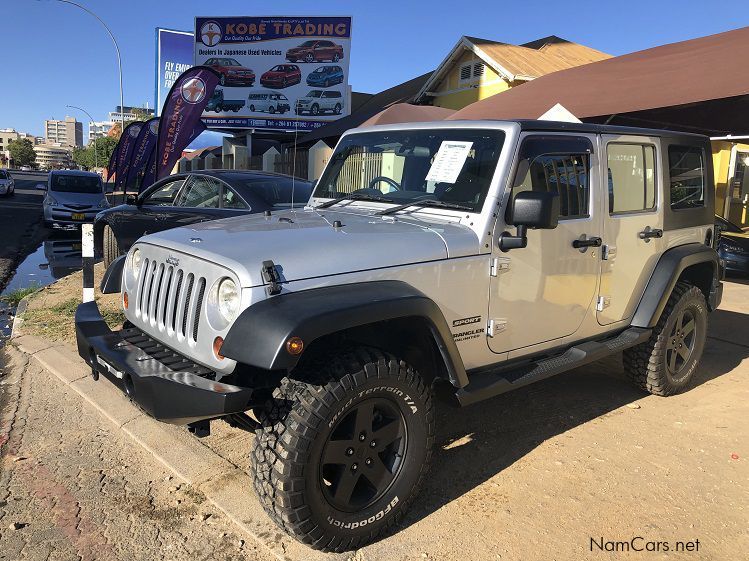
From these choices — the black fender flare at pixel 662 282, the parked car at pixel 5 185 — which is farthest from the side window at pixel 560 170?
the parked car at pixel 5 185

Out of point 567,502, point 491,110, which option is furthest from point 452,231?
point 491,110

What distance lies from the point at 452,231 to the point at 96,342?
1893 mm

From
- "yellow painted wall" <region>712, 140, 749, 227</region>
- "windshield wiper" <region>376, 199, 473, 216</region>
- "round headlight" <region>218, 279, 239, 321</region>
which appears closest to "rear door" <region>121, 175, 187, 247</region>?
"windshield wiper" <region>376, 199, 473, 216</region>

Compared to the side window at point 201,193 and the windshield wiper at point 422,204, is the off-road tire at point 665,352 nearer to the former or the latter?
the windshield wiper at point 422,204

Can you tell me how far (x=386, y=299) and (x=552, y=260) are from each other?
1.36 meters

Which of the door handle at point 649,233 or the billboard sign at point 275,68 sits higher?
the billboard sign at point 275,68

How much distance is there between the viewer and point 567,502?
3.14 m

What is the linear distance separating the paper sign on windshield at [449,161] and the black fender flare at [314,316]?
89cm

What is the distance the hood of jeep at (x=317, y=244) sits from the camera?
8.48 feet

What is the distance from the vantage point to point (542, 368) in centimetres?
345

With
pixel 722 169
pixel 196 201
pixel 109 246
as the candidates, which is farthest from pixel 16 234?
pixel 722 169

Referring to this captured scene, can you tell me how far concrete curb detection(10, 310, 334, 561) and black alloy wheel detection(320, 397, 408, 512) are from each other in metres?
0.29

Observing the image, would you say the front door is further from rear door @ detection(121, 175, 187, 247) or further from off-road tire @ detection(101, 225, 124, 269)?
off-road tire @ detection(101, 225, 124, 269)

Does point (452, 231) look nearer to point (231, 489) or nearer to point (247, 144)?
point (231, 489)
